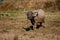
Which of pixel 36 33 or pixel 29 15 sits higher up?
pixel 29 15

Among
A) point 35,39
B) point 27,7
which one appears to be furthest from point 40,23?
point 27,7

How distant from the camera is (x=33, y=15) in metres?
15.2

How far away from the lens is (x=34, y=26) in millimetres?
15797

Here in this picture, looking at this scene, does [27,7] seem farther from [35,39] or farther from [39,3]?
[35,39]

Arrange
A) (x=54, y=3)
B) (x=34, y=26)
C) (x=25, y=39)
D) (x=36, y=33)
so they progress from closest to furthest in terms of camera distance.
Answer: (x=25, y=39) < (x=36, y=33) < (x=34, y=26) < (x=54, y=3)

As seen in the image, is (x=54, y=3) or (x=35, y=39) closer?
(x=35, y=39)

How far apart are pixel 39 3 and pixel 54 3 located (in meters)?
2.10

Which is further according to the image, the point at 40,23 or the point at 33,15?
the point at 40,23

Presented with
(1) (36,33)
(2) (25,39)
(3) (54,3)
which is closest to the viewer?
(2) (25,39)

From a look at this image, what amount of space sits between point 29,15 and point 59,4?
16.3m

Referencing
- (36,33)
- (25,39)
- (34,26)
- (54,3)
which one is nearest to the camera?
(25,39)

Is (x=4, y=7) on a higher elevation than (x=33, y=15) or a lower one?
lower

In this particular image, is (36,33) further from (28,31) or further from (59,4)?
(59,4)

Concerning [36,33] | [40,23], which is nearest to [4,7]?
[40,23]
